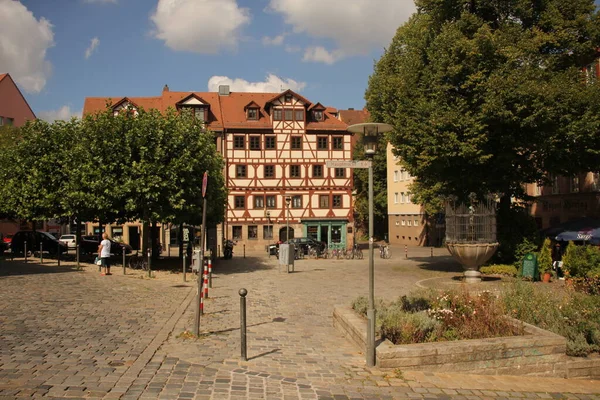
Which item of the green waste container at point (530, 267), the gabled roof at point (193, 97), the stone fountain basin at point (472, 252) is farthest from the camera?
the gabled roof at point (193, 97)

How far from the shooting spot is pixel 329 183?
48750 mm

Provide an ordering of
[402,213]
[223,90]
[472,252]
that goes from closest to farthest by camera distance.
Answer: [472,252]
[223,90]
[402,213]

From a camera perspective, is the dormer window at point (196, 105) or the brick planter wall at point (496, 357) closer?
the brick planter wall at point (496, 357)

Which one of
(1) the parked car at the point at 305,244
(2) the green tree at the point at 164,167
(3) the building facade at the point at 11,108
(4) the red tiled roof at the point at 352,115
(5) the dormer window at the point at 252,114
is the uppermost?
(4) the red tiled roof at the point at 352,115

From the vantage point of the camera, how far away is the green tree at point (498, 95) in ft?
65.4

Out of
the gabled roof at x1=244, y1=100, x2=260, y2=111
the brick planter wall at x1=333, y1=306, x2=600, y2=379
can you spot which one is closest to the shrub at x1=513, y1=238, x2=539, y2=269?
the brick planter wall at x1=333, y1=306, x2=600, y2=379

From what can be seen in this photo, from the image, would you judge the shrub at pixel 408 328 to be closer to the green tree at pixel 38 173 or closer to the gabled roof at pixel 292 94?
the green tree at pixel 38 173

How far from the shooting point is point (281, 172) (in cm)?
4834

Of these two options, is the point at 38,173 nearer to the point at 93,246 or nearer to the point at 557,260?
the point at 93,246

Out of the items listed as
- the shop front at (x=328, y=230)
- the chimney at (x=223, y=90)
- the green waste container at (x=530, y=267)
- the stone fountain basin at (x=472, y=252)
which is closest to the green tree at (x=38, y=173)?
the stone fountain basin at (x=472, y=252)

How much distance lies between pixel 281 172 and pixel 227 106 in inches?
331

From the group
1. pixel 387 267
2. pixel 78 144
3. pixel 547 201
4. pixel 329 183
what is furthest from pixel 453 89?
pixel 329 183

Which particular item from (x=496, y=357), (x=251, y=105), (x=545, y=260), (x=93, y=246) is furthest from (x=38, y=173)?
(x=251, y=105)

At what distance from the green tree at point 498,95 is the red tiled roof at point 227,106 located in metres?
24.8
